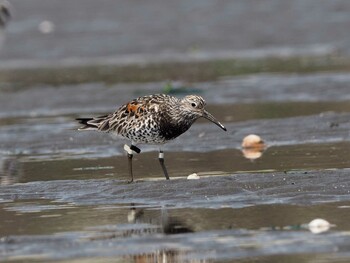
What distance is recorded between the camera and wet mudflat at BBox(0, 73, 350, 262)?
1027 centimetres

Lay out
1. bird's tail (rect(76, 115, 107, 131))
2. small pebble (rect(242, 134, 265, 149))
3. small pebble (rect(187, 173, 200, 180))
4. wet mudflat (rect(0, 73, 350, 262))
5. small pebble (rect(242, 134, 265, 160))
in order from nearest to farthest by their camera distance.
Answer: wet mudflat (rect(0, 73, 350, 262)) → small pebble (rect(187, 173, 200, 180)) → bird's tail (rect(76, 115, 107, 131)) → small pebble (rect(242, 134, 265, 160)) → small pebble (rect(242, 134, 265, 149))

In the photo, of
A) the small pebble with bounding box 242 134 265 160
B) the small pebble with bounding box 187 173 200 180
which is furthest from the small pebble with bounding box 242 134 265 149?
the small pebble with bounding box 187 173 200 180

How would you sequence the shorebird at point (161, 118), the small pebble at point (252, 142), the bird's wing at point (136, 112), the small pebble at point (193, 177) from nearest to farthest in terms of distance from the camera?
the small pebble at point (193, 177) < the shorebird at point (161, 118) < the bird's wing at point (136, 112) < the small pebble at point (252, 142)

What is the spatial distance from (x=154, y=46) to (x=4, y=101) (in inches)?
268

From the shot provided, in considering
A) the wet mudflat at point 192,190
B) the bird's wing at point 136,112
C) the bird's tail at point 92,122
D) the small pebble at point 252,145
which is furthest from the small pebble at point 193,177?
the small pebble at point 252,145

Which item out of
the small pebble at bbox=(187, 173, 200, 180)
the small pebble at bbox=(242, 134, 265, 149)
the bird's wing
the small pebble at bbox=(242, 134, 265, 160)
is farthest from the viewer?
the small pebble at bbox=(242, 134, 265, 149)

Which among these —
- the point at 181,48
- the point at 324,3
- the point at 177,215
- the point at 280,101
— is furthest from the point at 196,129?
the point at 324,3

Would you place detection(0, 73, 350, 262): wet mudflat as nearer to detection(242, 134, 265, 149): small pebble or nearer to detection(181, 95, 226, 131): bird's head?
detection(242, 134, 265, 149): small pebble

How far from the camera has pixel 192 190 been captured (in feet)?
41.6

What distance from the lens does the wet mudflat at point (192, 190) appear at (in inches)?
404

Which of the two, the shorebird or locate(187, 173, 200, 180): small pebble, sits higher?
the shorebird

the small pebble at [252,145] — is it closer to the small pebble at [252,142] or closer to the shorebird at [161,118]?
the small pebble at [252,142]

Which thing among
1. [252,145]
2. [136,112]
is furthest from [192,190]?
[252,145]

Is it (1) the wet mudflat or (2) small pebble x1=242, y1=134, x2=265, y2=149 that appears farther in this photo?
(2) small pebble x1=242, y1=134, x2=265, y2=149
